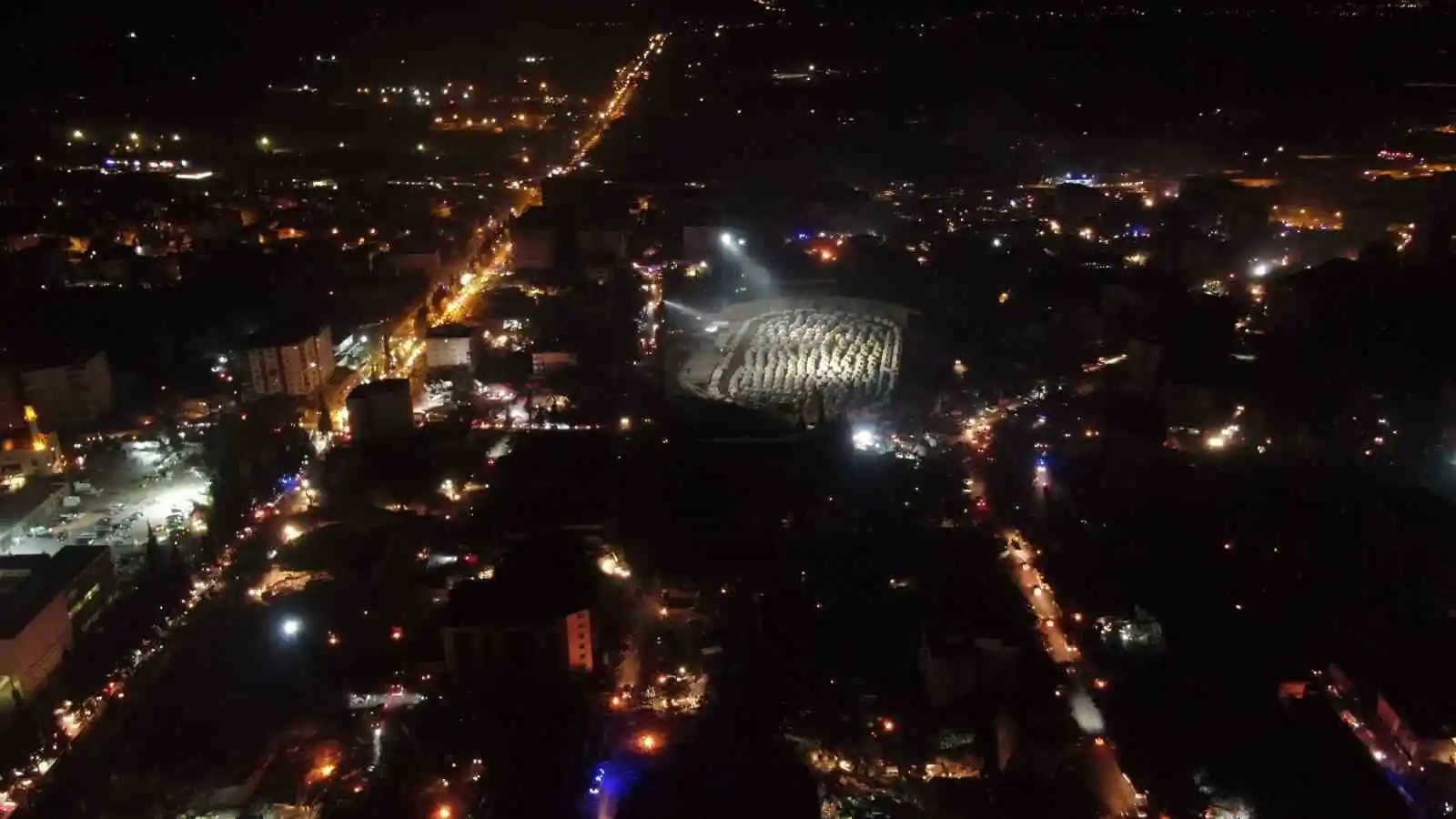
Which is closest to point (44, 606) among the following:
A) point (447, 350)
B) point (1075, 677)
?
point (447, 350)

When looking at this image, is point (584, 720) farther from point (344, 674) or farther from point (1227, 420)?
point (1227, 420)

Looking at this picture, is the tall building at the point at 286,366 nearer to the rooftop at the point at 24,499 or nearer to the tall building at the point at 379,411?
the tall building at the point at 379,411

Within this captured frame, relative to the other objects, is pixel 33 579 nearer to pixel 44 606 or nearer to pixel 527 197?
pixel 44 606

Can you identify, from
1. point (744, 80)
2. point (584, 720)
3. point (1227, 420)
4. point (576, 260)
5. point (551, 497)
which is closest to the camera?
point (584, 720)

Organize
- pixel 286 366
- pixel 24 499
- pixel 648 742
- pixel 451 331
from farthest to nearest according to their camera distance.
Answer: pixel 451 331 < pixel 286 366 < pixel 24 499 < pixel 648 742

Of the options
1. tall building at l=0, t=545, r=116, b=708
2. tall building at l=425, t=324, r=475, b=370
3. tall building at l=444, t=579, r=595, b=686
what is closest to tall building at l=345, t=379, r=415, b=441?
tall building at l=425, t=324, r=475, b=370

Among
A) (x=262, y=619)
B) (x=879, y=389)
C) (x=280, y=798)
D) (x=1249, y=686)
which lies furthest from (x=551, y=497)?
(x=1249, y=686)
